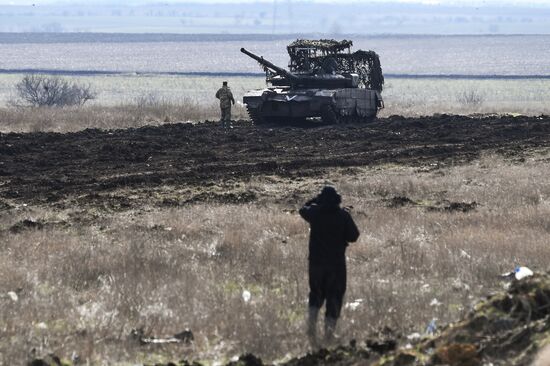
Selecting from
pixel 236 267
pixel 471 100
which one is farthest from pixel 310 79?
pixel 471 100

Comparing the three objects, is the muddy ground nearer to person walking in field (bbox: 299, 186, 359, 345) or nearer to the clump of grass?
person walking in field (bbox: 299, 186, 359, 345)

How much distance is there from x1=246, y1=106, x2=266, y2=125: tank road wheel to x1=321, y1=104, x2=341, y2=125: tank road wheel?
69.8 inches

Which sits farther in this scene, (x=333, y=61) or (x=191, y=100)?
(x=191, y=100)

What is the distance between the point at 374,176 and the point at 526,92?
208 ft

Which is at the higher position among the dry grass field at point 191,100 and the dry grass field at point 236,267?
the dry grass field at point 236,267

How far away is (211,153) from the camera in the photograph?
86.4 feet

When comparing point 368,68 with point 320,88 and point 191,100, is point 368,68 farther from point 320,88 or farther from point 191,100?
point 191,100

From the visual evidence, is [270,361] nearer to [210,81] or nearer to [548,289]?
[548,289]

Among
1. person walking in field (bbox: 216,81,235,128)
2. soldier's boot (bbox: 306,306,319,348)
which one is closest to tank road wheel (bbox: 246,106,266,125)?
person walking in field (bbox: 216,81,235,128)

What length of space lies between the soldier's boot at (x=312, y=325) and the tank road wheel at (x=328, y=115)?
23.1 m

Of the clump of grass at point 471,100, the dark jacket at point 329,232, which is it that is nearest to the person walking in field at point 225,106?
the dark jacket at point 329,232

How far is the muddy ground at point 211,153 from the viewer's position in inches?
831

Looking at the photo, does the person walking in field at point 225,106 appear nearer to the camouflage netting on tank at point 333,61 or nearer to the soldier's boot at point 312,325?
the camouflage netting on tank at point 333,61

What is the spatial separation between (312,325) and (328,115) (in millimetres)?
23696
